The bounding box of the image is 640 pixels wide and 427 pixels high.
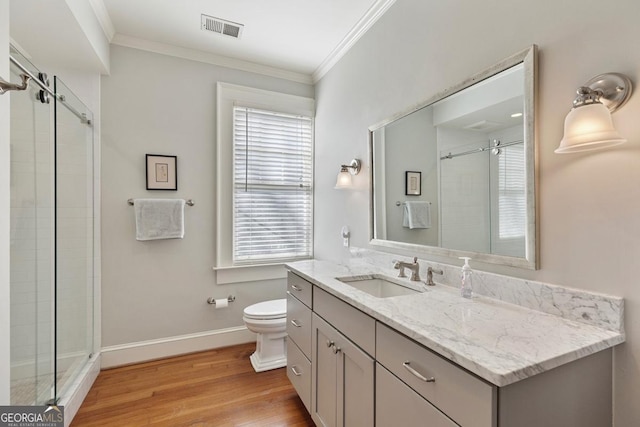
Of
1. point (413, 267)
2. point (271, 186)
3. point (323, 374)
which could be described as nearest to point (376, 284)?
point (413, 267)

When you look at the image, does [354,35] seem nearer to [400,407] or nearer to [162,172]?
[162,172]

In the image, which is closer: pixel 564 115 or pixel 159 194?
pixel 564 115

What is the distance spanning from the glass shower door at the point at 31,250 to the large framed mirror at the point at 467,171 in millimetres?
2045

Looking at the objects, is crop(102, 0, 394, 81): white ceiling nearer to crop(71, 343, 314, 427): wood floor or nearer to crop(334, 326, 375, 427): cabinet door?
Result: crop(334, 326, 375, 427): cabinet door

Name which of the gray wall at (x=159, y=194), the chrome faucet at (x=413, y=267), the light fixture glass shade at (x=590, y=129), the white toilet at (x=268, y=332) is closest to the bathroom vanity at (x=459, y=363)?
the chrome faucet at (x=413, y=267)

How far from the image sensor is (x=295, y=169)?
302cm

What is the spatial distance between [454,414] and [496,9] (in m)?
1.56

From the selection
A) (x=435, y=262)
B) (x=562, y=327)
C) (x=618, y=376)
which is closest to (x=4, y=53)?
(x=435, y=262)

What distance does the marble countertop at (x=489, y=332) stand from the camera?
29.2 inches

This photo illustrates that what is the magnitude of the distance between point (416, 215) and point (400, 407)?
1.06 meters

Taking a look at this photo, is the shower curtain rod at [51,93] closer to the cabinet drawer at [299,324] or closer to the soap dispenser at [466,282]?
the cabinet drawer at [299,324]

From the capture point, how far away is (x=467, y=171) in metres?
1.49

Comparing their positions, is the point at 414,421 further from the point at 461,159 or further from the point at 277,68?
the point at 277,68

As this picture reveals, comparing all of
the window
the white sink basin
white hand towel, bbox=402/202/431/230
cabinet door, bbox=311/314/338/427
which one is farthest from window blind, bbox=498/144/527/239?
the window
